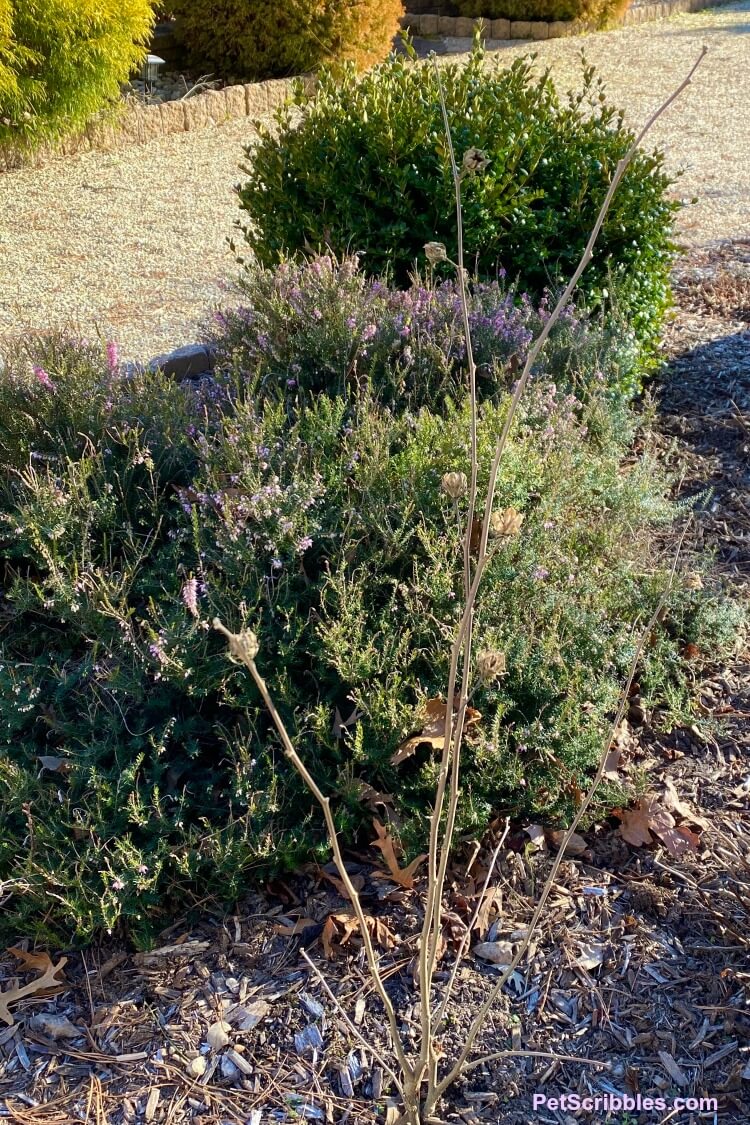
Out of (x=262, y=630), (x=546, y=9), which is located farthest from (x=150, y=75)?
(x=262, y=630)

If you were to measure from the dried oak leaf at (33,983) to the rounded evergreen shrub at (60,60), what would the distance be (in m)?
7.03

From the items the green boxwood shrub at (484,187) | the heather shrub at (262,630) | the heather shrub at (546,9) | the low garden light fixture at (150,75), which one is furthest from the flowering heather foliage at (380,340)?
the heather shrub at (546,9)

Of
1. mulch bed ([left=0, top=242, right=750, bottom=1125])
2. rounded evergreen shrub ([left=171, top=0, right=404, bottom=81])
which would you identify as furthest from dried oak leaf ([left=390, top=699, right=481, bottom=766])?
rounded evergreen shrub ([left=171, top=0, right=404, bottom=81])

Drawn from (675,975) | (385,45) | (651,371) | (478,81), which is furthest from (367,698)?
(385,45)

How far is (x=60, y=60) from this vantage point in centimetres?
786

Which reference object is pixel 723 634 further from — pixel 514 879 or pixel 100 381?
pixel 100 381

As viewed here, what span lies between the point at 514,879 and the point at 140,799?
38.0 inches

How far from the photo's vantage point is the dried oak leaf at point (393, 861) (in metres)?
2.51

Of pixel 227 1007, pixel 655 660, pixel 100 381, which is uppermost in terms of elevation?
pixel 100 381

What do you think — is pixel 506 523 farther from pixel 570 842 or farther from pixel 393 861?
pixel 570 842

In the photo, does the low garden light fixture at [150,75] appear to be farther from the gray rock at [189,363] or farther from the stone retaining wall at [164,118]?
the gray rock at [189,363]

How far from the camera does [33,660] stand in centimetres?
291

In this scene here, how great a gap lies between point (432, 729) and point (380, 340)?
5.69 feet

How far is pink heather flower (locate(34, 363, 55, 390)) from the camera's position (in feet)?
11.1
